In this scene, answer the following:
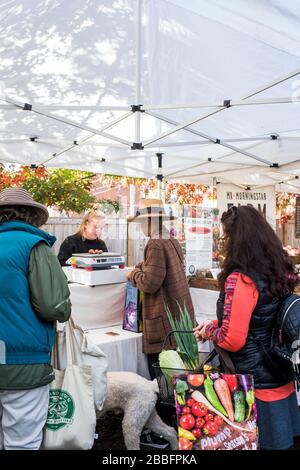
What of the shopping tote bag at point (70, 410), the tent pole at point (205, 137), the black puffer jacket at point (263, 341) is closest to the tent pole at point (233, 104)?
the tent pole at point (205, 137)

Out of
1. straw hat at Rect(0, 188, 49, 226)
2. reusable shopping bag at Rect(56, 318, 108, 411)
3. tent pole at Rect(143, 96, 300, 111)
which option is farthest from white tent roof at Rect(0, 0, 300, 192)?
reusable shopping bag at Rect(56, 318, 108, 411)

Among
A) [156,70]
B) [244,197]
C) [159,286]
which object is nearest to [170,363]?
[159,286]

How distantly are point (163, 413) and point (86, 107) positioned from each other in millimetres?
2679

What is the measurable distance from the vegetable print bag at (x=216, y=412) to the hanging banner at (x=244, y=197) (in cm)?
507

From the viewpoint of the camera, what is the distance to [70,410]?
1847 millimetres

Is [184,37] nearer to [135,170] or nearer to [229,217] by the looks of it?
[229,217]

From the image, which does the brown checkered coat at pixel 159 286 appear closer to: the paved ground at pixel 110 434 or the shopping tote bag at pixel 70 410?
the paved ground at pixel 110 434

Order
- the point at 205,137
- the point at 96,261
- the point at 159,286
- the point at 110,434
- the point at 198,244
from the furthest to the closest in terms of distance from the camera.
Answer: the point at 198,244 < the point at 205,137 < the point at 96,261 < the point at 159,286 < the point at 110,434

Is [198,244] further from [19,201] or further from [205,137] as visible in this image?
[19,201]

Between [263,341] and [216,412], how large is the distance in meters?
0.39

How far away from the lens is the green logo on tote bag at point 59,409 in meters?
1.80

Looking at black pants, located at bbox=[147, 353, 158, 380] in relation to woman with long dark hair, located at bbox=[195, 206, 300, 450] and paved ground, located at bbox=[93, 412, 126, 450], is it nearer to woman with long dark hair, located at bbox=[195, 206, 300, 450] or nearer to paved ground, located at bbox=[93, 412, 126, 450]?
paved ground, located at bbox=[93, 412, 126, 450]

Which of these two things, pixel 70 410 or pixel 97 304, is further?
pixel 97 304
